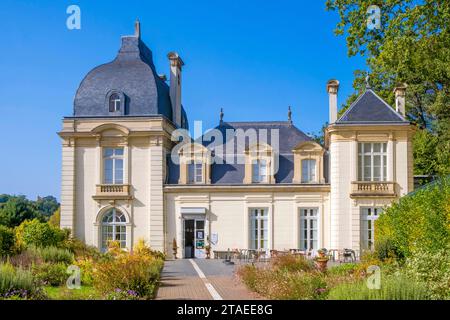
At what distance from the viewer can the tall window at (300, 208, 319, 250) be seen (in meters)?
36.7

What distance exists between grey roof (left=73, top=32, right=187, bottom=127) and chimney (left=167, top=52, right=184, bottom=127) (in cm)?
112

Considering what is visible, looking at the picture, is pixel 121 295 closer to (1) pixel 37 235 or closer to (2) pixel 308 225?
(1) pixel 37 235

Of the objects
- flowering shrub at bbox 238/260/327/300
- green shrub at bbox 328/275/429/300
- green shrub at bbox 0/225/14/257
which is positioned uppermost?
green shrub at bbox 0/225/14/257

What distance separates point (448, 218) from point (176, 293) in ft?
25.9

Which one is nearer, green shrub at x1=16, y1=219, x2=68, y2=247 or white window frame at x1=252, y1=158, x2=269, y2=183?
green shrub at x1=16, y1=219, x2=68, y2=247

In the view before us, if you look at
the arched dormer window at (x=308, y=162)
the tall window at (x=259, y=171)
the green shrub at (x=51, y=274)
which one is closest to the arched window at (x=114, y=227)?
the tall window at (x=259, y=171)

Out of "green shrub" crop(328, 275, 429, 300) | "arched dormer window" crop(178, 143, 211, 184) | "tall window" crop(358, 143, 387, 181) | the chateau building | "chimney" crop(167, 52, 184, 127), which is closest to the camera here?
"green shrub" crop(328, 275, 429, 300)

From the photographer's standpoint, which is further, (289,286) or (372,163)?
(372,163)

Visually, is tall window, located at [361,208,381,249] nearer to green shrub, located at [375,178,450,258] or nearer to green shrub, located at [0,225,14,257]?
green shrub, located at [375,178,450,258]

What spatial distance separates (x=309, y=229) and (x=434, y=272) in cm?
1983

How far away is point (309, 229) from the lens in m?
36.8

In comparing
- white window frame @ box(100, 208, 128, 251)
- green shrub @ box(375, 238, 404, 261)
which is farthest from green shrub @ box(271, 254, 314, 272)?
white window frame @ box(100, 208, 128, 251)

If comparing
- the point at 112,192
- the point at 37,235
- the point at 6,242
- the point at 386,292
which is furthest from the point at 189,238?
the point at 386,292
